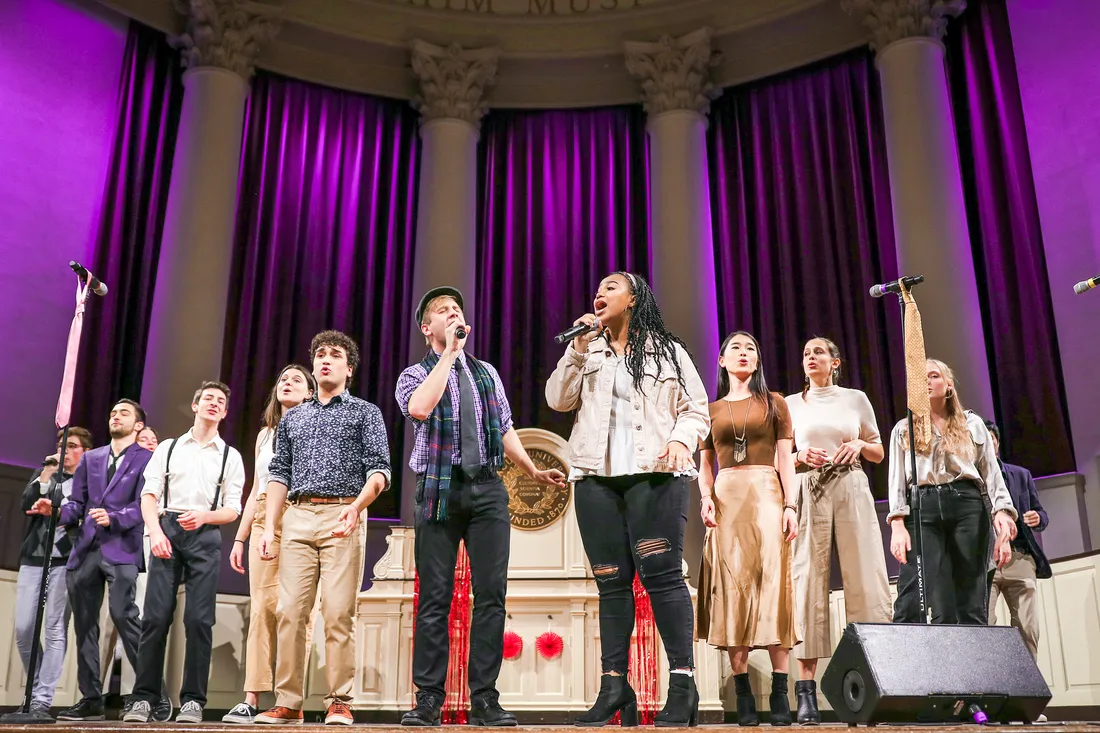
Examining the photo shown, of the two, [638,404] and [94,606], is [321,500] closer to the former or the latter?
[638,404]

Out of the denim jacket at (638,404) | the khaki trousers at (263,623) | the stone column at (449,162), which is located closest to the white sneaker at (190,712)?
the khaki trousers at (263,623)

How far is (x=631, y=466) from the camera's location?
128 inches

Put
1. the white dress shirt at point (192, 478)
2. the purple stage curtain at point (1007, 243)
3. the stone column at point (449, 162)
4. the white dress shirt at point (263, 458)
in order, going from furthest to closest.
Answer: the stone column at point (449, 162) < the purple stage curtain at point (1007, 243) < the white dress shirt at point (263, 458) < the white dress shirt at point (192, 478)

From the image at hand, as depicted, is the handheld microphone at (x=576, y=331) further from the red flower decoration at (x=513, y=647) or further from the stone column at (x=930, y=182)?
the stone column at (x=930, y=182)

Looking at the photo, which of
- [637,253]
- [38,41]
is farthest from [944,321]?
[38,41]

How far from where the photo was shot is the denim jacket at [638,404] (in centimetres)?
327

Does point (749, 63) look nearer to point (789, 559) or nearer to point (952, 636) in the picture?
point (789, 559)

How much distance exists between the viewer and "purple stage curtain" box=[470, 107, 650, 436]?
938 cm

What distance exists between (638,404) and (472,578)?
809 millimetres

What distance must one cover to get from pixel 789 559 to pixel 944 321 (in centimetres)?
433

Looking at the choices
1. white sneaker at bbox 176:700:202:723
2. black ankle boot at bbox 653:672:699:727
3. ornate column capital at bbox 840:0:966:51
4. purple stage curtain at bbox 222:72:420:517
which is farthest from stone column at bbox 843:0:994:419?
white sneaker at bbox 176:700:202:723

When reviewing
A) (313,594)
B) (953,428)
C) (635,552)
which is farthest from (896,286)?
(313,594)

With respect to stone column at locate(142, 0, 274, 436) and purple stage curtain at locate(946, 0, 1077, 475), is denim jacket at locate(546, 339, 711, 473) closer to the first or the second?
purple stage curtain at locate(946, 0, 1077, 475)

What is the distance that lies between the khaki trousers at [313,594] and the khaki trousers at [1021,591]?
3.41 metres
